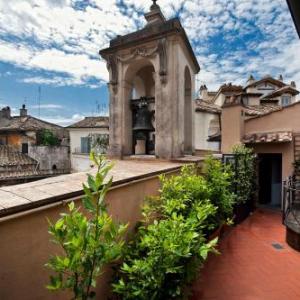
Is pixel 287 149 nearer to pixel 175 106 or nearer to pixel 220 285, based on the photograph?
pixel 175 106

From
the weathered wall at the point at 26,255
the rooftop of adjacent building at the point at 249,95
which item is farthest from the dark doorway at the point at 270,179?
the weathered wall at the point at 26,255

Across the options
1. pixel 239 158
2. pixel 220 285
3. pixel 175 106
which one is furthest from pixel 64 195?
pixel 239 158

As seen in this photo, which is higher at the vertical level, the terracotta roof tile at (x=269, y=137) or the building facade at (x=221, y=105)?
the building facade at (x=221, y=105)

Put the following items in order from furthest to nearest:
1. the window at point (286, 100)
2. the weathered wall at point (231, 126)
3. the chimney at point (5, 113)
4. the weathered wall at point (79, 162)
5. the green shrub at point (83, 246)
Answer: the chimney at point (5, 113), the weathered wall at point (79, 162), the window at point (286, 100), the weathered wall at point (231, 126), the green shrub at point (83, 246)

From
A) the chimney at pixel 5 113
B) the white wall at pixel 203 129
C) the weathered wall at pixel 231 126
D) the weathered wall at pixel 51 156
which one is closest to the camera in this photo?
the weathered wall at pixel 231 126

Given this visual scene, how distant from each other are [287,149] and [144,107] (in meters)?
6.25

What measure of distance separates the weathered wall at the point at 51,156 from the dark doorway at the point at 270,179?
62.3 feet

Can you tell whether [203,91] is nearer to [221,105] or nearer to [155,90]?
[221,105]

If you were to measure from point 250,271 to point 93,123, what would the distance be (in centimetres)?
2452

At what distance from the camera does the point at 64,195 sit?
2.18 m

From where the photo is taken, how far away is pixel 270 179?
11.6 metres

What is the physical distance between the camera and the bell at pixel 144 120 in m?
6.52

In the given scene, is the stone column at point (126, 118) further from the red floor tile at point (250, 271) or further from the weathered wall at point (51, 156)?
the weathered wall at point (51, 156)

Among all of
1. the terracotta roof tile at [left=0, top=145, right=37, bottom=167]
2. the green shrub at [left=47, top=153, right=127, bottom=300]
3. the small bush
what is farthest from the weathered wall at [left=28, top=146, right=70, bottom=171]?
the green shrub at [left=47, top=153, right=127, bottom=300]
